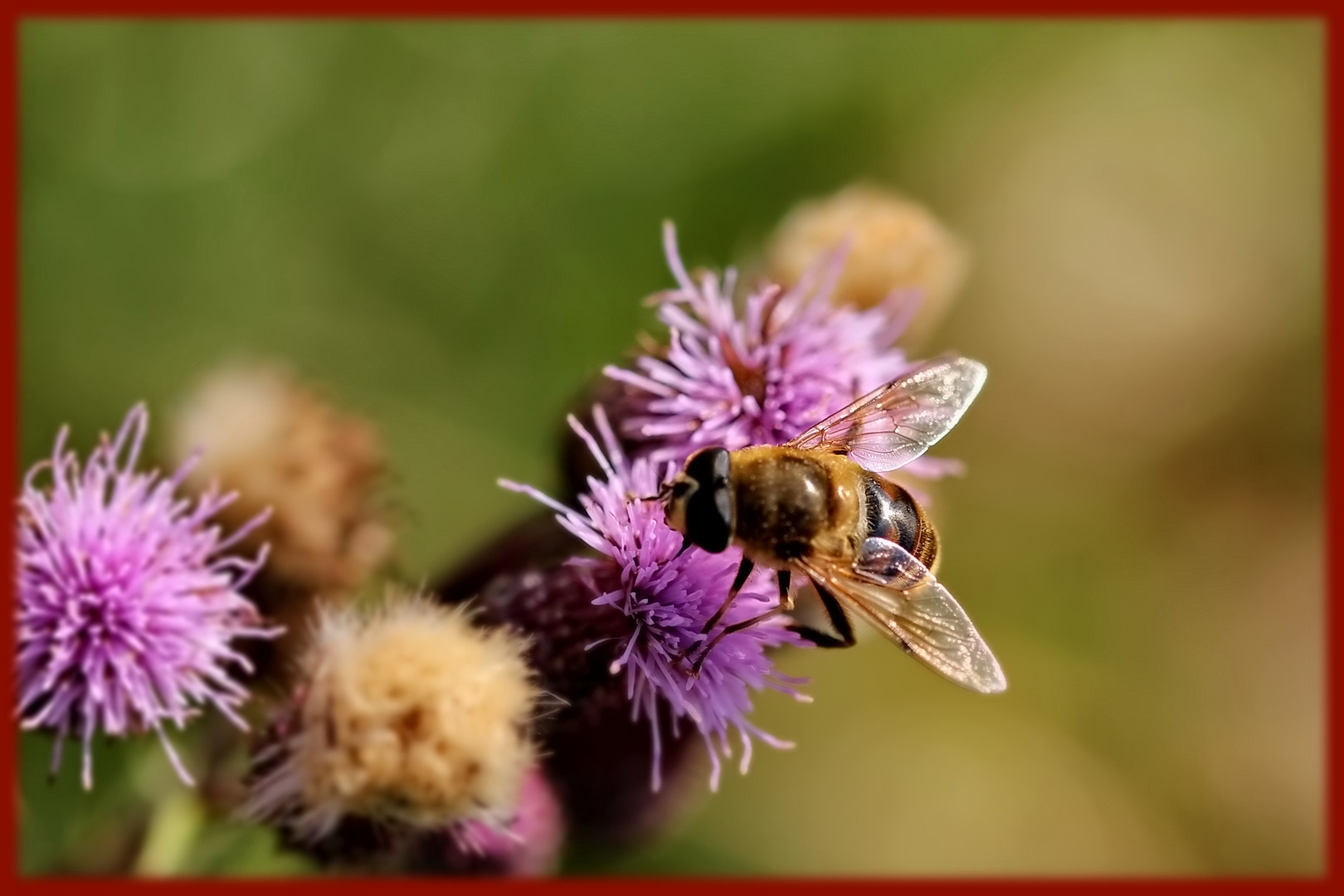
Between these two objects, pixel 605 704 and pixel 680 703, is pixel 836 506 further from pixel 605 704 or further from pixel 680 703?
pixel 605 704

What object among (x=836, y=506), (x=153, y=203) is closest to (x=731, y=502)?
(x=836, y=506)

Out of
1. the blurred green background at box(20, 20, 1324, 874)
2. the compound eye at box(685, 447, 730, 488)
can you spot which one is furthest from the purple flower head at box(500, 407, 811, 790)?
the blurred green background at box(20, 20, 1324, 874)

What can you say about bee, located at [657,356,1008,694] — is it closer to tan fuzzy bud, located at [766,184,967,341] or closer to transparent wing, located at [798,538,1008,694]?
transparent wing, located at [798,538,1008,694]

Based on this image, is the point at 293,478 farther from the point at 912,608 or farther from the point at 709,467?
the point at 912,608

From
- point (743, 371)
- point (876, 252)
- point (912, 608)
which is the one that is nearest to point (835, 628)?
point (912, 608)

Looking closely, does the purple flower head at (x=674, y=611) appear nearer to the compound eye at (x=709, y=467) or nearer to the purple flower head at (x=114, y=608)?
the compound eye at (x=709, y=467)

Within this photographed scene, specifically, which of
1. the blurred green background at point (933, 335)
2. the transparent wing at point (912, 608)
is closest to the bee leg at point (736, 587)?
the transparent wing at point (912, 608)
